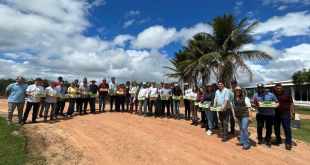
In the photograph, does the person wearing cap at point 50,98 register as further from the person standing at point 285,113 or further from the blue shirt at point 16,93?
the person standing at point 285,113

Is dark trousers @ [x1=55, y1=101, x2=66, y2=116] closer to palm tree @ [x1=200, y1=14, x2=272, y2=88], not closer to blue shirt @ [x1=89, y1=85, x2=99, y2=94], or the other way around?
blue shirt @ [x1=89, y1=85, x2=99, y2=94]

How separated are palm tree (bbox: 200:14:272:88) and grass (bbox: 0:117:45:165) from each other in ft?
35.0

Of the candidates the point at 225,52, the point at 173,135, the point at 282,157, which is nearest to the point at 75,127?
the point at 173,135

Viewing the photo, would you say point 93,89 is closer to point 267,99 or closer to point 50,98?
point 50,98

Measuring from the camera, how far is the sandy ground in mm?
4516

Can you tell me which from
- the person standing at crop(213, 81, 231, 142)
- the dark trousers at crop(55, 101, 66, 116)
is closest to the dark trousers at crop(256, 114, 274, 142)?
the person standing at crop(213, 81, 231, 142)

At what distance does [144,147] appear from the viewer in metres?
5.19

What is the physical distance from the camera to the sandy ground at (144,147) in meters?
4.52

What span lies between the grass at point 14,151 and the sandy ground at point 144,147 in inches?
9.6

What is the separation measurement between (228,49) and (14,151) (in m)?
13.0

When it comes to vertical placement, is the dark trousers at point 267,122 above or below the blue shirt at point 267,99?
below

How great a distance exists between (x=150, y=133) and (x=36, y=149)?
3696mm

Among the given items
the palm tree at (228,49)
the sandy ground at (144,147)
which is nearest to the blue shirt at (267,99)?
the sandy ground at (144,147)

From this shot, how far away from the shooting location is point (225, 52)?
1232cm
